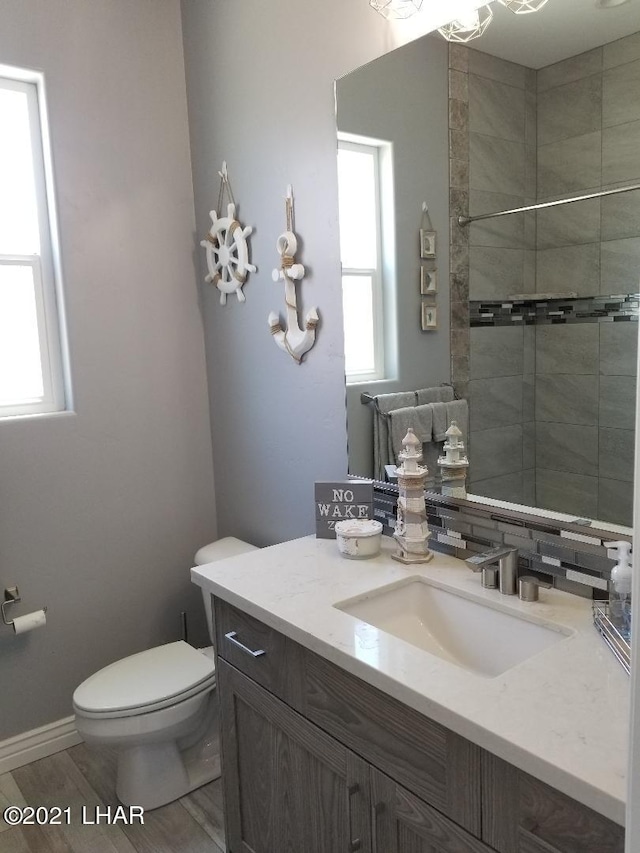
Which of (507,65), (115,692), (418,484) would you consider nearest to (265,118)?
(507,65)

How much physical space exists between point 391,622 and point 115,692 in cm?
102

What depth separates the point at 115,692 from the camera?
2.09 m

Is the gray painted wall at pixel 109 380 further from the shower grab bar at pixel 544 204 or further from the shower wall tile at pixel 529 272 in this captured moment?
the shower wall tile at pixel 529 272

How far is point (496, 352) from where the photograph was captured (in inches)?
63.2

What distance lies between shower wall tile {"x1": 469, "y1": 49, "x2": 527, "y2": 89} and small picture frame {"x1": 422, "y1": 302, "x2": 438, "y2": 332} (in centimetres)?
54

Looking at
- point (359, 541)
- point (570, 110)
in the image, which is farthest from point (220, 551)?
point (570, 110)

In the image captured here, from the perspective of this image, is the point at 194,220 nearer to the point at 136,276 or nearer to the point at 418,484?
the point at 136,276

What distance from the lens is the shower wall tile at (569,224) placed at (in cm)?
138

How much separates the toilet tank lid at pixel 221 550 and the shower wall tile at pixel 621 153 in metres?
1.71

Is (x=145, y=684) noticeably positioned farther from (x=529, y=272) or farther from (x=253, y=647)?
(x=529, y=272)

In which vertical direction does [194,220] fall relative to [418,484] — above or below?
above

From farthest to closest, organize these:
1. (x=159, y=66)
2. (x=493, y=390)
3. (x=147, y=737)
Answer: (x=159, y=66) < (x=147, y=737) < (x=493, y=390)

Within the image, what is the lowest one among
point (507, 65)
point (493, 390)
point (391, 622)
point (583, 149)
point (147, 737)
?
point (147, 737)

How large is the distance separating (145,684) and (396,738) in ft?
3.86
